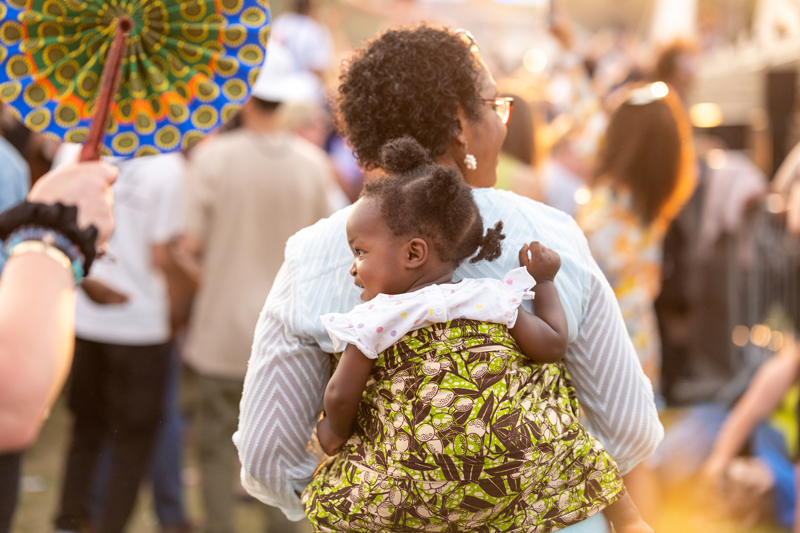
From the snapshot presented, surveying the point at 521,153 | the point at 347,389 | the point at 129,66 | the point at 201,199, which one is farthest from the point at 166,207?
the point at 347,389

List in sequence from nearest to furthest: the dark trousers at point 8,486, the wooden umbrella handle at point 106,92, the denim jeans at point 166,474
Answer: the wooden umbrella handle at point 106,92 → the dark trousers at point 8,486 → the denim jeans at point 166,474

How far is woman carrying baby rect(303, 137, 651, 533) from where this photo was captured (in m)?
1.31

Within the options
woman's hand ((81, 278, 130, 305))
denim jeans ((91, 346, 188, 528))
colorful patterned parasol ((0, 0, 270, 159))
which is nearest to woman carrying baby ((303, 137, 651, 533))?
colorful patterned parasol ((0, 0, 270, 159))

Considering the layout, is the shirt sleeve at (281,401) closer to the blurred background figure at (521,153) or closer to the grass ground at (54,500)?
the blurred background figure at (521,153)

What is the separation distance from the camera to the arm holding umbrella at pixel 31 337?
4.31 feet

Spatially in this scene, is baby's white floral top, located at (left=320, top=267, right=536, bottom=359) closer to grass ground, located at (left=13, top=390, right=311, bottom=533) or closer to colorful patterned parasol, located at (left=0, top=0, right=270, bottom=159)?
colorful patterned parasol, located at (left=0, top=0, right=270, bottom=159)

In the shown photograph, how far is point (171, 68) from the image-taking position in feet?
5.80

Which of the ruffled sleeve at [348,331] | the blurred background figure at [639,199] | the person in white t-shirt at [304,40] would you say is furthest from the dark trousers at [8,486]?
the person in white t-shirt at [304,40]

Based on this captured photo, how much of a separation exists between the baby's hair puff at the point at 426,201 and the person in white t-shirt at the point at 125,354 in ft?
8.43

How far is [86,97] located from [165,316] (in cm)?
220

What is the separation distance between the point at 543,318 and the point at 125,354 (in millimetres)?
2736

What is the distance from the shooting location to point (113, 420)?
12.2ft

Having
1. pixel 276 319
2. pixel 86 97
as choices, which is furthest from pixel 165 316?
pixel 276 319

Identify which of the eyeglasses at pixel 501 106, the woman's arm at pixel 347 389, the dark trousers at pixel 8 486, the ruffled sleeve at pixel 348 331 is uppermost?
the eyeglasses at pixel 501 106
